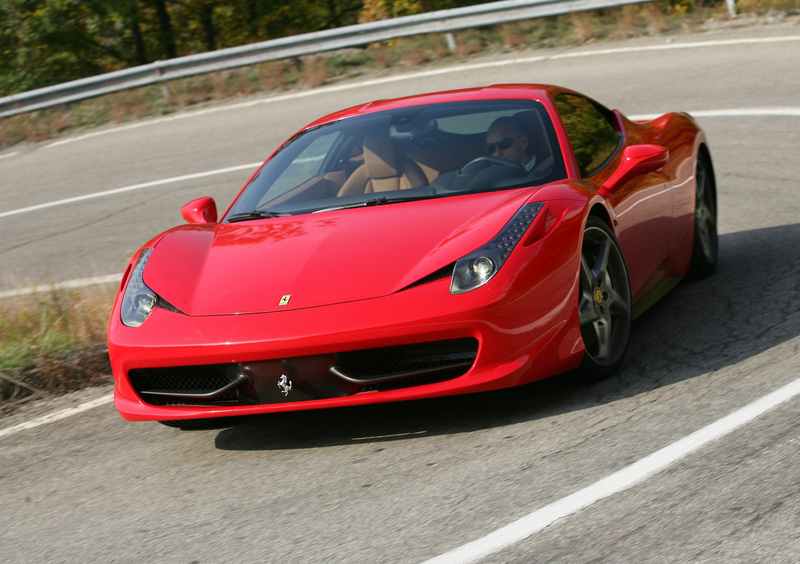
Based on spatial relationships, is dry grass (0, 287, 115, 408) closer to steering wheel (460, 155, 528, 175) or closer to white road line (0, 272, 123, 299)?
white road line (0, 272, 123, 299)

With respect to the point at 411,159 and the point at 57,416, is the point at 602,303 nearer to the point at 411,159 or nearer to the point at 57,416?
the point at 411,159

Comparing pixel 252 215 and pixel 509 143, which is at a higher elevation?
pixel 509 143


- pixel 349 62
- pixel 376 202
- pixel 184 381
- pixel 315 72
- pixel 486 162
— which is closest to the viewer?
pixel 184 381

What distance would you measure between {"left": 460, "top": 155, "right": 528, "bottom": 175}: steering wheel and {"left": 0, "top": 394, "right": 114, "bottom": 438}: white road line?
218 centimetres

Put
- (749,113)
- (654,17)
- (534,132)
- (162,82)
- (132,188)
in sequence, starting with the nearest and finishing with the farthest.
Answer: (534,132)
(749,113)
(132,188)
(654,17)
(162,82)

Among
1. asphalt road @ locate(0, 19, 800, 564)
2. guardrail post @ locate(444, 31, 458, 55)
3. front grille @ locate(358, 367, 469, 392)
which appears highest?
front grille @ locate(358, 367, 469, 392)

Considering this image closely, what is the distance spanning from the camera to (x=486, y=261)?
415 centimetres

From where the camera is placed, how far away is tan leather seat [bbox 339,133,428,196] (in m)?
5.29

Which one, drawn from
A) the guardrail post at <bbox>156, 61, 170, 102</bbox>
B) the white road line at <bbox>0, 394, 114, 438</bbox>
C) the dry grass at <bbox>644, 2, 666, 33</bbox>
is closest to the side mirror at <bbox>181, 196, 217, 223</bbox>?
the white road line at <bbox>0, 394, 114, 438</bbox>

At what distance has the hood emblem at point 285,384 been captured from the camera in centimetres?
410

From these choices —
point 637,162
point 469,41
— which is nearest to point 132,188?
point 469,41

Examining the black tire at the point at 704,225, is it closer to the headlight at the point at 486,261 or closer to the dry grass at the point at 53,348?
the headlight at the point at 486,261

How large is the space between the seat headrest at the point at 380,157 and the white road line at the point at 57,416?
1801 millimetres

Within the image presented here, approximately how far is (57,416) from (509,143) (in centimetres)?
262
